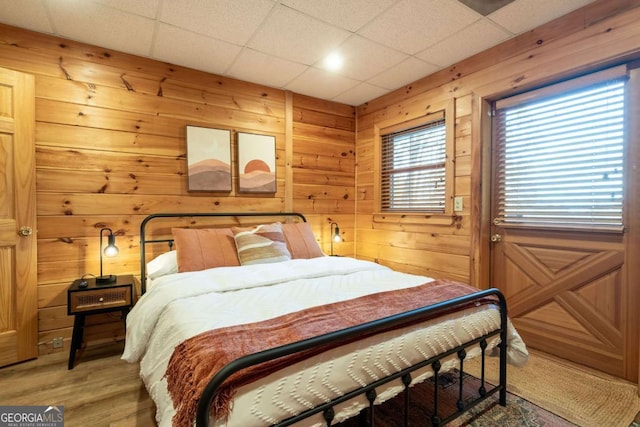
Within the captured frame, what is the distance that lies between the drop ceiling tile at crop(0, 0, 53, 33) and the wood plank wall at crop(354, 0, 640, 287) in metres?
3.09

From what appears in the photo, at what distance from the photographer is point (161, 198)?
2855 millimetres

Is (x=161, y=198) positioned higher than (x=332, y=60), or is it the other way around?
(x=332, y=60)

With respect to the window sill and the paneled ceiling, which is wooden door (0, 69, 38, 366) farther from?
the window sill

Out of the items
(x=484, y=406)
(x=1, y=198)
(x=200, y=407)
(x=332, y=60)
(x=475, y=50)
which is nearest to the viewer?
(x=200, y=407)

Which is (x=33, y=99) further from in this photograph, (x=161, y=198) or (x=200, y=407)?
(x=200, y=407)

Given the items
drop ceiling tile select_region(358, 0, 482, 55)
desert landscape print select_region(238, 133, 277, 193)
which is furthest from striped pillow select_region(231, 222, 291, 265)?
drop ceiling tile select_region(358, 0, 482, 55)

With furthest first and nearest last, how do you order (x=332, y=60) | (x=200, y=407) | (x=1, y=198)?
(x=332, y=60)
(x=1, y=198)
(x=200, y=407)

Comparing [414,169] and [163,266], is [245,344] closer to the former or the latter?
[163,266]

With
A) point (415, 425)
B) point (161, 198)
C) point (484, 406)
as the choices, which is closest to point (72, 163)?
point (161, 198)

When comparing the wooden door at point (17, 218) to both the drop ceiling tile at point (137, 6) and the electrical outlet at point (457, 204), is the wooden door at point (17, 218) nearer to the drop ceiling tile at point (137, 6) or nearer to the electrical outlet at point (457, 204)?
the drop ceiling tile at point (137, 6)

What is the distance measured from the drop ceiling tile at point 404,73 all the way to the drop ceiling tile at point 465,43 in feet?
0.30

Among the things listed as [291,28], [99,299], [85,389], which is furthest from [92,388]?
[291,28]

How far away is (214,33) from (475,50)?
217 centimetres

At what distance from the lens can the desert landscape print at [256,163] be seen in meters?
3.21
